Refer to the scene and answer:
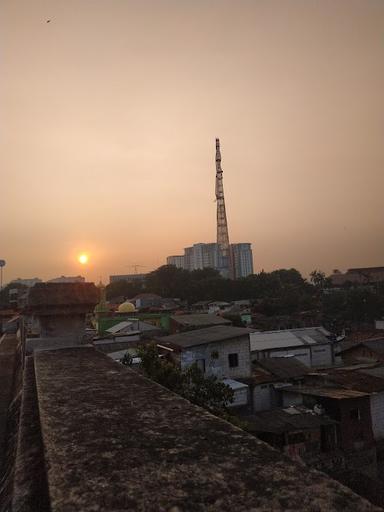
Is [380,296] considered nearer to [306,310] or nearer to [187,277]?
[306,310]

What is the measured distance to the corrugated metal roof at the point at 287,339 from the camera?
27.7 metres

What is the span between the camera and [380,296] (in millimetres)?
58094

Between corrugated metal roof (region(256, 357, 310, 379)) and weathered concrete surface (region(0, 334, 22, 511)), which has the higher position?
weathered concrete surface (region(0, 334, 22, 511))

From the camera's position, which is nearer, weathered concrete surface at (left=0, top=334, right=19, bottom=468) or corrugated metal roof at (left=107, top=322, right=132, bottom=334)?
weathered concrete surface at (left=0, top=334, right=19, bottom=468)

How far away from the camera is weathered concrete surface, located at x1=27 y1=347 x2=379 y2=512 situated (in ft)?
3.52

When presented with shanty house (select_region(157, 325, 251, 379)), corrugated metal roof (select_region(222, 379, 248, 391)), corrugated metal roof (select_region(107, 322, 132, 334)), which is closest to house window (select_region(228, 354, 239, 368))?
shanty house (select_region(157, 325, 251, 379))

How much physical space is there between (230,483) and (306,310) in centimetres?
6273

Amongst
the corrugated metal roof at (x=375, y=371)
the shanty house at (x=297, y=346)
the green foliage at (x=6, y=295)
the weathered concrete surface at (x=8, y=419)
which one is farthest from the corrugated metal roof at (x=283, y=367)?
the weathered concrete surface at (x=8, y=419)

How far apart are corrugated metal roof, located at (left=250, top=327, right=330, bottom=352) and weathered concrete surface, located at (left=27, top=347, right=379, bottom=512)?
25.5 meters

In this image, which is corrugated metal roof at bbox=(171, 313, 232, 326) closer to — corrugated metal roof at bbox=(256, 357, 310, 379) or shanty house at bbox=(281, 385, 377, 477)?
corrugated metal roof at bbox=(256, 357, 310, 379)

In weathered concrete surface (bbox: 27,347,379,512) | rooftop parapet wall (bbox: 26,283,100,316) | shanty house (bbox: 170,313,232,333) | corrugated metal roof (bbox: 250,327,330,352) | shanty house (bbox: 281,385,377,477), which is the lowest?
shanty house (bbox: 281,385,377,477)

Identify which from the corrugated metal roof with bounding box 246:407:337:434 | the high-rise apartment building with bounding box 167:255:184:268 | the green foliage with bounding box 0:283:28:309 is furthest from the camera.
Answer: the high-rise apartment building with bounding box 167:255:184:268

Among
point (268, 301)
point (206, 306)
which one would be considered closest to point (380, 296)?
point (268, 301)

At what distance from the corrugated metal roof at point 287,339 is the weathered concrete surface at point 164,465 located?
25.5 meters
